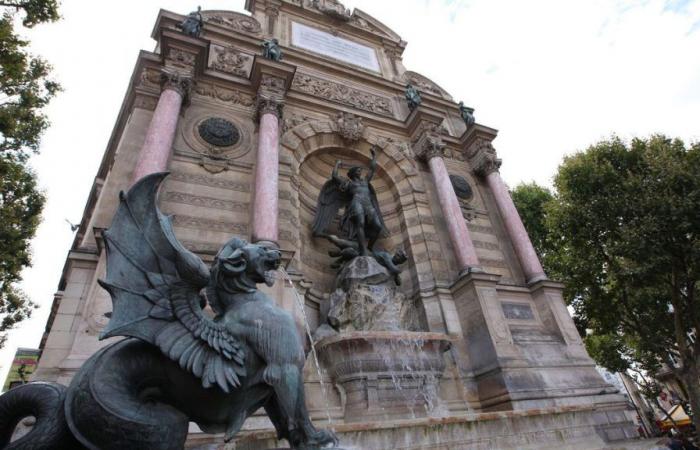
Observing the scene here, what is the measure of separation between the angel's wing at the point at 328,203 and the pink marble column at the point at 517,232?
503cm

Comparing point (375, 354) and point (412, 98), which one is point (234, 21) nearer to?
point (412, 98)

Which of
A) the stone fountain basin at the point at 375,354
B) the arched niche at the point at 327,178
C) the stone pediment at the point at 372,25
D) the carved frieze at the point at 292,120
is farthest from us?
the stone pediment at the point at 372,25

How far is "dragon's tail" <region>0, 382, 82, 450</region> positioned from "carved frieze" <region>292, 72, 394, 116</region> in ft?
36.0

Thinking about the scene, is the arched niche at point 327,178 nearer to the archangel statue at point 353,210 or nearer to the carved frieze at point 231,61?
the archangel statue at point 353,210

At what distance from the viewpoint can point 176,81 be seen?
28.0ft

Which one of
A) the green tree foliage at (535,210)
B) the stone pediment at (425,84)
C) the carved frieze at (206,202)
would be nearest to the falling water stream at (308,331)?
the carved frieze at (206,202)

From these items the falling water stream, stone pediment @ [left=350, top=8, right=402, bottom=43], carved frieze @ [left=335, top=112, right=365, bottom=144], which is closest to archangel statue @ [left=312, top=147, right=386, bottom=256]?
carved frieze @ [left=335, top=112, right=365, bottom=144]

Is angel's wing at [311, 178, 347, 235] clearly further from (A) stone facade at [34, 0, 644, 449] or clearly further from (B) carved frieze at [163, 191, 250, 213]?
(B) carved frieze at [163, 191, 250, 213]

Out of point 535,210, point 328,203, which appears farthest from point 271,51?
point 535,210

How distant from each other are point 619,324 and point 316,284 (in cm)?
1174

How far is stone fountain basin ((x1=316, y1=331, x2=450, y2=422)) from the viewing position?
20.8ft

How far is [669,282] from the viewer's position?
11172mm

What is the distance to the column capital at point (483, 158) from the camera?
1208cm

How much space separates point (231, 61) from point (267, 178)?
5.31 meters
